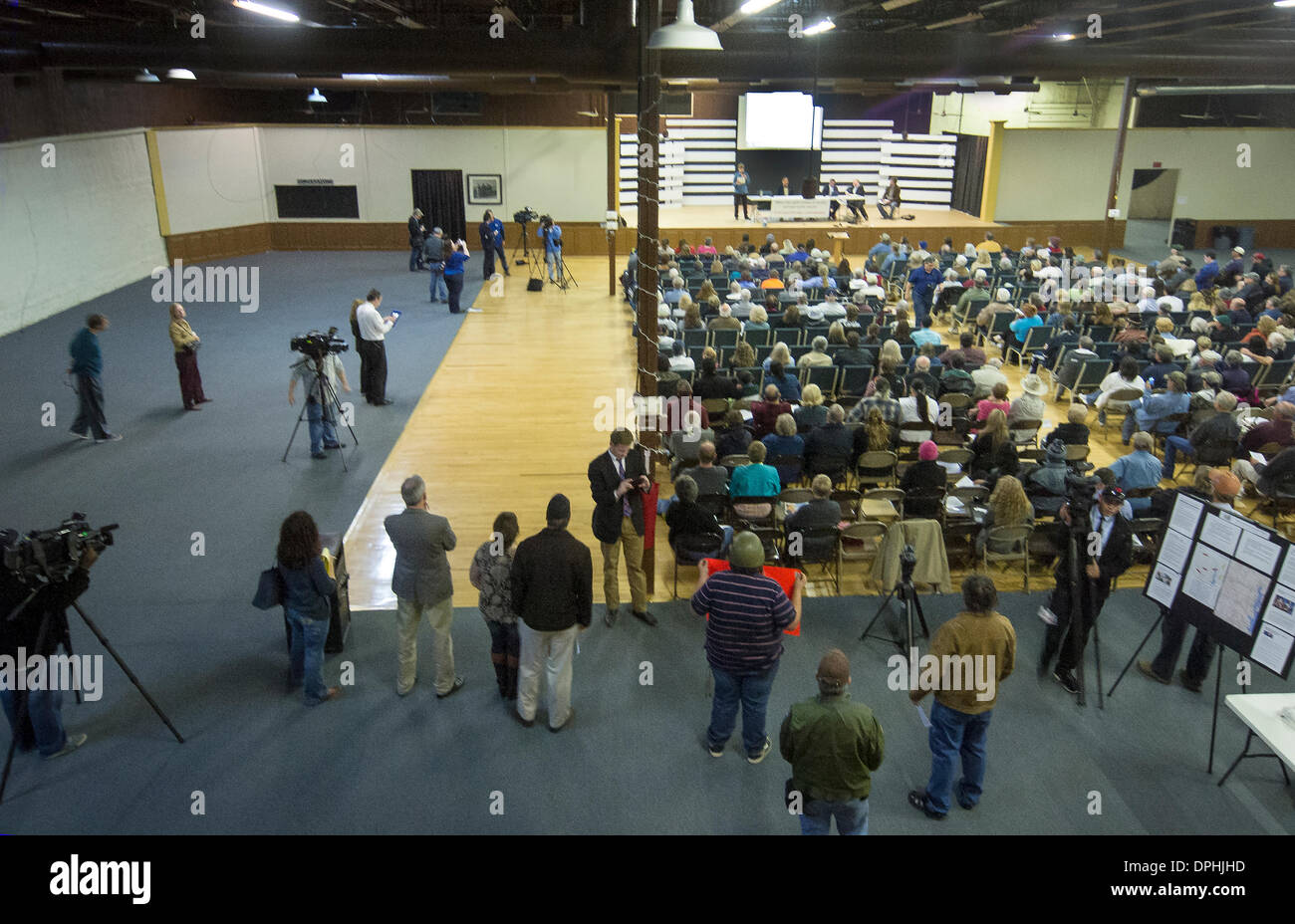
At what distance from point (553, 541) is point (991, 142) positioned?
23.6m

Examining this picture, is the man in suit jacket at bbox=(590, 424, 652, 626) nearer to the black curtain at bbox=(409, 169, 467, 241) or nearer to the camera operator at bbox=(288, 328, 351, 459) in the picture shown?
the camera operator at bbox=(288, 328, 351, 459)

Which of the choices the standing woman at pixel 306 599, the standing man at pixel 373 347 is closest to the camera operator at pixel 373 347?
the standing man at pixel 373 347

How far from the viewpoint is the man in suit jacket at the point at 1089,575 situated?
579cm

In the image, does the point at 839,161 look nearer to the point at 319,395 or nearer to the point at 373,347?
the point at 373,347

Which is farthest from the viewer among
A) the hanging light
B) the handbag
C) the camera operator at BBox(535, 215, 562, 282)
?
the camera operator at BBox(535, 215, 562, 282)

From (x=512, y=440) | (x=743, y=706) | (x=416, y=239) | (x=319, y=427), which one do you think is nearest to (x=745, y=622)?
(x=743, y=706)

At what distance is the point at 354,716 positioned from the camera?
5.66 m

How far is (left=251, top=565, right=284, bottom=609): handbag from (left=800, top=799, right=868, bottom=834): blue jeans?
3385mm

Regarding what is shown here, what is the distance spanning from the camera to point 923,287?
1537 centimetres

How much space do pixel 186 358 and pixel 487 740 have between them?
773 cm

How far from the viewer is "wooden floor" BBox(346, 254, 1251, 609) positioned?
767cm

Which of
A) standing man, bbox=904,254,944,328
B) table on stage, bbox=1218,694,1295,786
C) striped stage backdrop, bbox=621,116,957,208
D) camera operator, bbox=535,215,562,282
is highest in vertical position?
striped stage backdrop, bbox=621,116,957,208

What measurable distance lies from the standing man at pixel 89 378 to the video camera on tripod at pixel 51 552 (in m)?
5.29

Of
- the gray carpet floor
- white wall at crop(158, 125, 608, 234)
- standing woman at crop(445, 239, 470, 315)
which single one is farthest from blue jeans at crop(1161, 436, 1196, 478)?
white wall at crop(158, 125, 608, 234)
